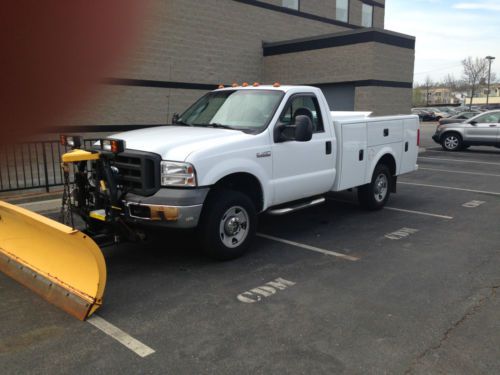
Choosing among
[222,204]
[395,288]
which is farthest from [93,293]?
[395,288]

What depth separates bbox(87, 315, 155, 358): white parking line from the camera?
359 centimetres

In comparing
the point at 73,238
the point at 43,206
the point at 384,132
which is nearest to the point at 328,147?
the point at 384,132

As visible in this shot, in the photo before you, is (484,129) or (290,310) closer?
(290,310)

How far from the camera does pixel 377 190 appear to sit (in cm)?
815

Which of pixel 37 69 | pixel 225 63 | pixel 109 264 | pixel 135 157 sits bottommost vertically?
pixel 109 264

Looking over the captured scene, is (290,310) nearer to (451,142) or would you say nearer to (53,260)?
(53,260)

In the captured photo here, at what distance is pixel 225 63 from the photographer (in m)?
16.7

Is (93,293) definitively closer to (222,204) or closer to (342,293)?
(222,204)

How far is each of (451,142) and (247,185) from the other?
50.7ft

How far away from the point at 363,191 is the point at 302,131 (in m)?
2.62

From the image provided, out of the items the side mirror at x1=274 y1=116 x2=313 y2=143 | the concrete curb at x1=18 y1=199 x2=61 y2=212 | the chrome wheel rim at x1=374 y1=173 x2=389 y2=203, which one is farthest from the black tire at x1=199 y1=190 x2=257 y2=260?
the concrete curb at x1=18 y1=199 x2=61 y2=212

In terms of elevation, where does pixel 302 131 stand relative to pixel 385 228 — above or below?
above

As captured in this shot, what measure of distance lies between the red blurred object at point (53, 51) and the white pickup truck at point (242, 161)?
13.6ft

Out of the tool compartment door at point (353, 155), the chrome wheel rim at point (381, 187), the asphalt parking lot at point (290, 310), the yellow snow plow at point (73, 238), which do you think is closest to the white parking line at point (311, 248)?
the asphalt parking lot at point (290, 310)
